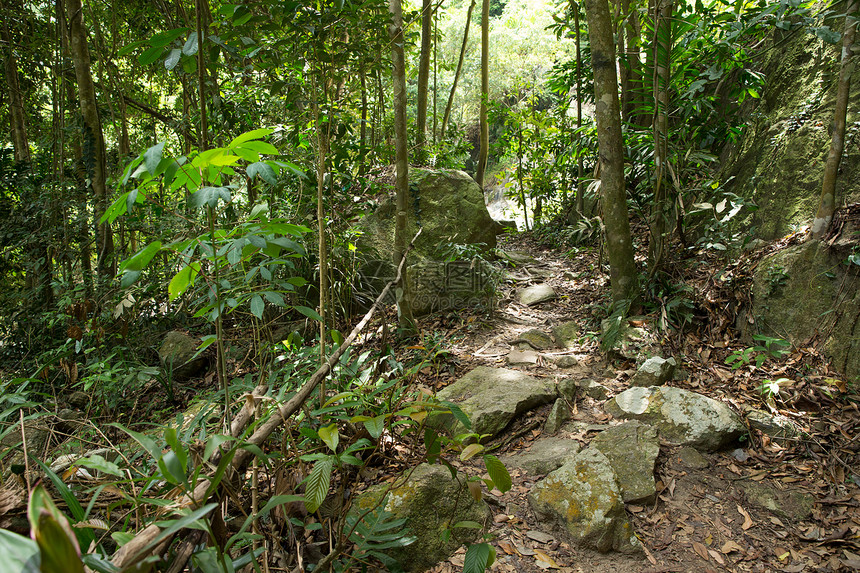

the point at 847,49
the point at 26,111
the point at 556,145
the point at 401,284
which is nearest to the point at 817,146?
the point at 847,49

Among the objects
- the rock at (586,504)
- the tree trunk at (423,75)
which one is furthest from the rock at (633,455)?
the tree trunk at (423,75)

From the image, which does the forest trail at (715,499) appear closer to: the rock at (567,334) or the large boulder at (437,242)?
the rock at (567,334)

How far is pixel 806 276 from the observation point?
297 cm

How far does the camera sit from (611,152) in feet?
11.8

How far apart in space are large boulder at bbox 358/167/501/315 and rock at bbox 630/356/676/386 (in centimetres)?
177

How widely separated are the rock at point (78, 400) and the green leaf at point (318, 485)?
12.4 feet

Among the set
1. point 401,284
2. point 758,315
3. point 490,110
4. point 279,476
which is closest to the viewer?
point 279,476

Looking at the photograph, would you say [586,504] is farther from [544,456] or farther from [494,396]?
[494,396]

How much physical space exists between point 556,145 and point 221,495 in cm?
709

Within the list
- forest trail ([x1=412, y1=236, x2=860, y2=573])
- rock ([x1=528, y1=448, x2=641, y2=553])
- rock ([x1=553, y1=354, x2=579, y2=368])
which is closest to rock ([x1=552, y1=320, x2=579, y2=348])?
rock ([x1=553, y1=354, x2=579, y2=368])

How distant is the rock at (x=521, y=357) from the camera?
11.9 ft

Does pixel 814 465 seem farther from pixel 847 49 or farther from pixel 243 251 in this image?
pixel 243 251

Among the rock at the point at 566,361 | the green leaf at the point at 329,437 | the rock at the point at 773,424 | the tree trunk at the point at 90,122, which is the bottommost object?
the rock at the point at 773,424

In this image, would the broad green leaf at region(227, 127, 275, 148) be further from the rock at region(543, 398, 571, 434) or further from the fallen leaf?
the fallen leaf
